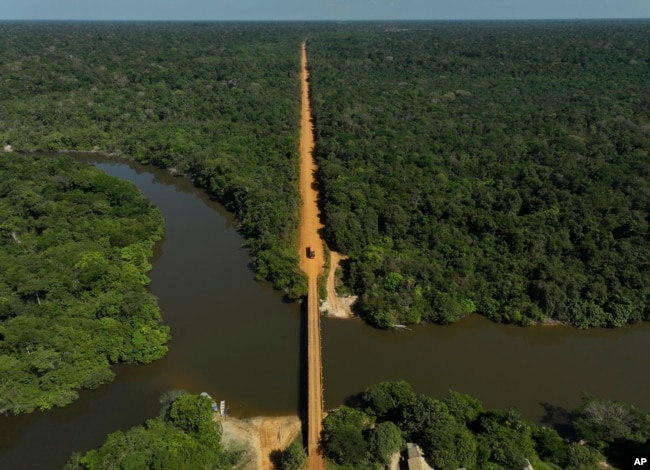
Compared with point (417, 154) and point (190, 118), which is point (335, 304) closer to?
point (417, 154)

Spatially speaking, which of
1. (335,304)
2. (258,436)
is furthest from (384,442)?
(335,304)

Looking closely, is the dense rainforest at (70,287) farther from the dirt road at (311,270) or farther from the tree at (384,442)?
the tree at (384,442)

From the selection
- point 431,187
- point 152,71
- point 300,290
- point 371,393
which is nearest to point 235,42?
point 152,71

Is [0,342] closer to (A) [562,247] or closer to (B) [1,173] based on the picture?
(B) [1,173]

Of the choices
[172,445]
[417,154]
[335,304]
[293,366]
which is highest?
[417,154]

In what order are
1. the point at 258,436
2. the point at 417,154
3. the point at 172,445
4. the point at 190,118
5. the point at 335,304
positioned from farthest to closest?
the point at 190,118 → the point at 417,154 → the point at 335,304 → the point at 258,436 → the point at 172,445

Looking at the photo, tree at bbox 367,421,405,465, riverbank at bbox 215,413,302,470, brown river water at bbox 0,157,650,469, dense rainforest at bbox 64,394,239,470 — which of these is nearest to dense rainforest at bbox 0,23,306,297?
brown river water at bbox 0,157,650,469

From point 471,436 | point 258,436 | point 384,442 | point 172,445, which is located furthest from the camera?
point 258,436
